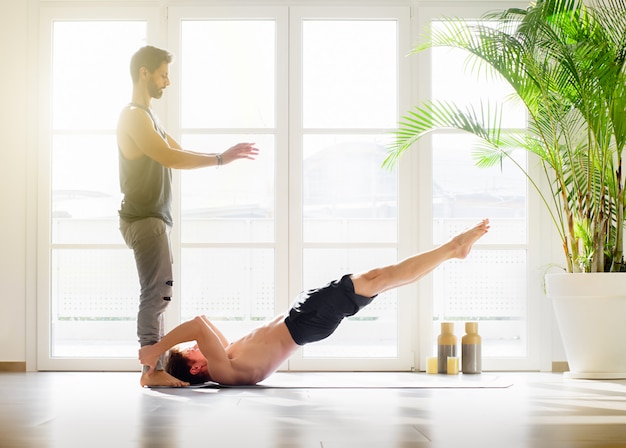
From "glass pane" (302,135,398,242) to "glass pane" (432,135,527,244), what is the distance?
261 millimetres

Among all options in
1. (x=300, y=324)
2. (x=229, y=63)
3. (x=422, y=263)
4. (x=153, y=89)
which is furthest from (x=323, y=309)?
(x=229, y=63)

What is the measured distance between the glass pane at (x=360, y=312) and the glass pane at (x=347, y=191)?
82 mm

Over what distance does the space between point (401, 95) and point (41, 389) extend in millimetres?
2425

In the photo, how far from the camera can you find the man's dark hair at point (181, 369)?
382 centimetres

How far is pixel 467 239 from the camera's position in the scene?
369 centimetres

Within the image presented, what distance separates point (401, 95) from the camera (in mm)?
4871

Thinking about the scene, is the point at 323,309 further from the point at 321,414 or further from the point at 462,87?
the point at 462,87

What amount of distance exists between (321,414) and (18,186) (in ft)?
8.98

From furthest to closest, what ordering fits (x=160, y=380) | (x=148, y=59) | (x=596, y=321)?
(x=596, y=321)
(x=148, y=59)
(x=160, y=380)

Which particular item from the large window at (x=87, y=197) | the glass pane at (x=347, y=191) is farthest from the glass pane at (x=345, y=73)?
the large window at (x=87, y=197)

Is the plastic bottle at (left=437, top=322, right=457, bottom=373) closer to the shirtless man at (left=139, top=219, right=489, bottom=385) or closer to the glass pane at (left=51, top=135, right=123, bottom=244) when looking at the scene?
the shirtless man at (left=139, top=219, right=489, bottom=385)

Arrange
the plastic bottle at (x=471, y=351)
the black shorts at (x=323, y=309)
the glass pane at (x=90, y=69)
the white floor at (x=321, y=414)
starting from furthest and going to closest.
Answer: the glass pane at (x=90, y=69) < the plastic bottle at (x=471, y=351) < the black shorts at (x=323, y=309) < the white floor at (x=321, y=414)

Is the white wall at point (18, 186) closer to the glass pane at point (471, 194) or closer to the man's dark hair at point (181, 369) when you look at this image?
the glass pane at point (471, 194)

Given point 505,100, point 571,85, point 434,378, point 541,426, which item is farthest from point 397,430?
point 505,100
